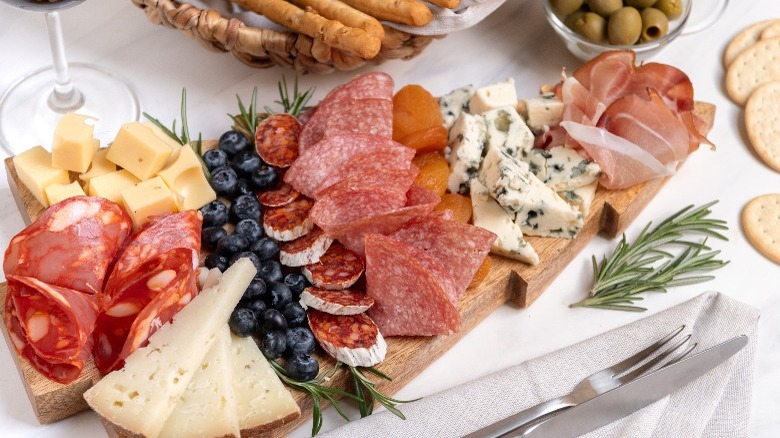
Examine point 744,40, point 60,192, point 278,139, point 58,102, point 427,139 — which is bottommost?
point 58,102

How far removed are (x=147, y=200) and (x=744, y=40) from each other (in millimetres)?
1646

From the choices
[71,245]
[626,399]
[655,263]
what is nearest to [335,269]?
[71,245]

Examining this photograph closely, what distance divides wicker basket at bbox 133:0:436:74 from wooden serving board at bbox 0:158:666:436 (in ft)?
1.57

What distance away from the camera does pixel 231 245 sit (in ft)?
6.50

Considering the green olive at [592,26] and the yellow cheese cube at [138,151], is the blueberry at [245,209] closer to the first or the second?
the yellow cheese cube at [138,151]

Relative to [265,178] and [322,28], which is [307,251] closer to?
[265,178]

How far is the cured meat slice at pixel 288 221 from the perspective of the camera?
2.01 metres

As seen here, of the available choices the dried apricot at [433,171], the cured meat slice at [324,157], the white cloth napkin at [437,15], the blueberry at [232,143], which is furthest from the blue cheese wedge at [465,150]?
the blueberry at [232,143]

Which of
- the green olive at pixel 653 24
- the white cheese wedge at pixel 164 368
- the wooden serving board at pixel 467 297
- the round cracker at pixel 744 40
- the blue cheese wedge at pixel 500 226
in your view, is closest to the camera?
the white cheese wedge at pixel 164 368

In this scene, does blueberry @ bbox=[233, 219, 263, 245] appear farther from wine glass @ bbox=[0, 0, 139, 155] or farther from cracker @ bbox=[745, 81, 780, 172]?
cracker @ bbox=[745, 81, 780, 172]

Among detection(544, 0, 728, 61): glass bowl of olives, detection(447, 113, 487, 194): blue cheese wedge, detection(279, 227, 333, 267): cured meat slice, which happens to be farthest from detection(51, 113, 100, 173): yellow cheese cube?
detection(544, 0, 728, 61): glass bowl of olives

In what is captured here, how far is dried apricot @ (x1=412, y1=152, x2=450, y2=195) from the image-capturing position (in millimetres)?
2082

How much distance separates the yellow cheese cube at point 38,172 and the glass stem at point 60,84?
10.8 inches

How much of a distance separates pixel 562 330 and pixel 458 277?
30 centimetres
